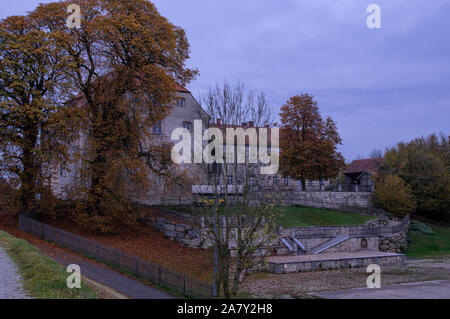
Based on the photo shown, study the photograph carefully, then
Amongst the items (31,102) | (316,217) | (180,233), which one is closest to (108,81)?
(31,102)

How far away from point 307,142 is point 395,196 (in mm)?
11172

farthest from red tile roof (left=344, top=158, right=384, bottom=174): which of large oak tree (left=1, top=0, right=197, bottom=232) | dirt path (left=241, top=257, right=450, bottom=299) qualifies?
large oak tree (left=1, top=0, right=197, bottom=232)

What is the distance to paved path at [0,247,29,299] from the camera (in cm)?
1145

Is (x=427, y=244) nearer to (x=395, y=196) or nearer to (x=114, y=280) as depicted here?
(x=395, y=196)

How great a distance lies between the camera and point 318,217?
3719 centimetres

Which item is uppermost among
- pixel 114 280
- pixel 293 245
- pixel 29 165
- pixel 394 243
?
pixel 29 165

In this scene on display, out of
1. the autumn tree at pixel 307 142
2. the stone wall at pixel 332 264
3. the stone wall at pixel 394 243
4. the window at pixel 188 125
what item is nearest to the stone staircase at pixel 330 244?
the stone wall at pixel 332 264

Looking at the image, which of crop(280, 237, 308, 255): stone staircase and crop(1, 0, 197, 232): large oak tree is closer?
crop(1, 0, 197, 232): large oak tree

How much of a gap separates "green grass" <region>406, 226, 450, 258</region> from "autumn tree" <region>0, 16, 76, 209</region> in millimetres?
30240

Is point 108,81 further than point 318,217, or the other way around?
point 318,217

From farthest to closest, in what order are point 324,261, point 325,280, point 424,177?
1. point 424,177
2. point 324,261
3. point 325,280

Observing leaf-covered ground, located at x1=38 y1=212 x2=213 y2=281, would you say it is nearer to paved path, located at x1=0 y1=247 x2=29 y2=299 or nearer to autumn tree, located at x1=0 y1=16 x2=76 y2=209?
autumn tree, located at x1=0 y1=16 x2=76 y2=209

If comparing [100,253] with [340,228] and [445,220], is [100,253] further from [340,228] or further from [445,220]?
[445,220]
